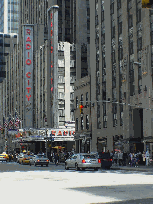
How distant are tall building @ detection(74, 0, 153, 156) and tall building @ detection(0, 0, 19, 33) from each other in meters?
122

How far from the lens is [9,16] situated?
641 feet

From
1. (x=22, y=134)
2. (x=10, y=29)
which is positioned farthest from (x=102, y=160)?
(x=10, y=29)

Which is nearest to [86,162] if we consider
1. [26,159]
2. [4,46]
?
[26,159]

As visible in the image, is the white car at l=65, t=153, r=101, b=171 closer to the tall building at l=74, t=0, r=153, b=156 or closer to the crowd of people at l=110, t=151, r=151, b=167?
the crowd of people at l=110, t=151, r=151, b=167

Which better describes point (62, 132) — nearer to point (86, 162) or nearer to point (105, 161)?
point (105, 161)

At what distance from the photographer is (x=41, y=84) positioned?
331 feet

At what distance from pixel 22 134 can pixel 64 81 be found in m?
14.8

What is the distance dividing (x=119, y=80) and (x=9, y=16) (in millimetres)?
140696

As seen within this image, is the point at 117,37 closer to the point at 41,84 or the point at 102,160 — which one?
the point at 102,160

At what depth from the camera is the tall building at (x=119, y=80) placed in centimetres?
5428

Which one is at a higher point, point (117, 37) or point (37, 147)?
point (117, 37)

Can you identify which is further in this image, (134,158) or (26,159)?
(26,159)

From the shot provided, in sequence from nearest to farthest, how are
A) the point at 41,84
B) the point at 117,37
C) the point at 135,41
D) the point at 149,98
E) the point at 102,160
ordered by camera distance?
the point at 102,160, the point at 149,98, the point at 135,41, the point at 117,37, the point at 41,84

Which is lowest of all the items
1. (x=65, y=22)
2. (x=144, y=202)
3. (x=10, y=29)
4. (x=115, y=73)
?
(x=144, y=202)
